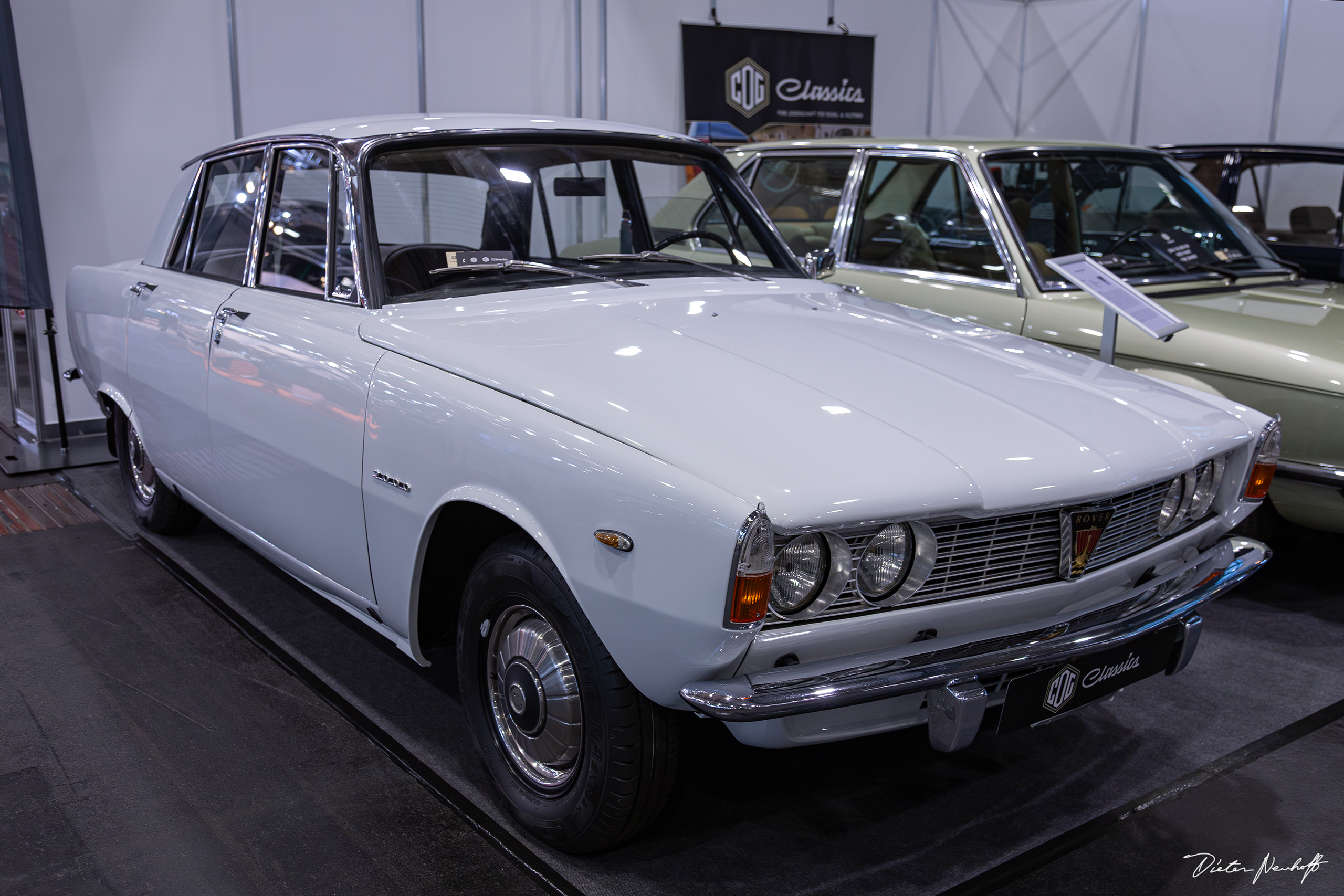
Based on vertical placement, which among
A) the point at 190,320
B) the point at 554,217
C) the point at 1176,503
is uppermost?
the point at 554,217

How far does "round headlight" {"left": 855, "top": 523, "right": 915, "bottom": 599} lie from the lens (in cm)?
187

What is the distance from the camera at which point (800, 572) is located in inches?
72.2

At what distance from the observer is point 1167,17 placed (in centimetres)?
1027

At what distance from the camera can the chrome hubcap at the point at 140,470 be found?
424 centimetres

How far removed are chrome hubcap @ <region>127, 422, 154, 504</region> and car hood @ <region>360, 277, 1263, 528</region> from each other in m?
2.19

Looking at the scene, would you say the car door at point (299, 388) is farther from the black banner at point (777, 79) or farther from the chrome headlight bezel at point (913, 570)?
the black banner at point (777, 79)

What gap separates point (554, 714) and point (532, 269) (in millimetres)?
1244

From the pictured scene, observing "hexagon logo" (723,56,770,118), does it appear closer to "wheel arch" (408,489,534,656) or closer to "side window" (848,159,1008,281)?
"side window" (848,159,1008,281)

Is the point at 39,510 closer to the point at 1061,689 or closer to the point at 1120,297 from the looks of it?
the point at 1061,689

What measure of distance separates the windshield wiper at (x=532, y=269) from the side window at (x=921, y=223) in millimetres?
2065

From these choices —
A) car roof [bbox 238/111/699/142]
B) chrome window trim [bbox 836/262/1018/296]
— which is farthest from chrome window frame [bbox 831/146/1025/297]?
car roof [bbox 238/111/699/142]

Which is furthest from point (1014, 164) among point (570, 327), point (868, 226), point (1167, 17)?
point (1167, 17)
